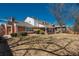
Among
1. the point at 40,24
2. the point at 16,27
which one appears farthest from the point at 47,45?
the point at 16,27

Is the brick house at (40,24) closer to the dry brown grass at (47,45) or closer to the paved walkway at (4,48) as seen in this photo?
the dry brown grass at (47,45)

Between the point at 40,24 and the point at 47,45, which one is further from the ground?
the point at 40,24

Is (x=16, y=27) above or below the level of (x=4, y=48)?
above

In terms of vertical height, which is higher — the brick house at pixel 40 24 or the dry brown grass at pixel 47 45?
the brick house at pixel 40 24

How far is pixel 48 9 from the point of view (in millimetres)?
10000

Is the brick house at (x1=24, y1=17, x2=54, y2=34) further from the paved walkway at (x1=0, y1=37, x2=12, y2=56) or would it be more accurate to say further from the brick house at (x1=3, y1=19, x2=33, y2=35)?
the paved walkway at (x1=0, y1=37, x2=12, y2=56)

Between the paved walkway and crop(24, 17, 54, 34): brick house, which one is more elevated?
crop(24, 17, 54, 34): brick house

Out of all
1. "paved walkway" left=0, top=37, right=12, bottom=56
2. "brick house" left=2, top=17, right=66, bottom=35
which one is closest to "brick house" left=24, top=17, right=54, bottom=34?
"brick house" left=2, top=17, right=66, bottom=35

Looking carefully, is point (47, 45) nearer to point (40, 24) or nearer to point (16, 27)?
point (40, 24)

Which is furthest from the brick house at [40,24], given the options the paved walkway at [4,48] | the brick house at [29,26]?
the paved walkway at [4,48]

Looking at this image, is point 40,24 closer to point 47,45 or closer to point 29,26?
point 29,26

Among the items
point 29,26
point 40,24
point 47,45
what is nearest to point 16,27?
point 29,26

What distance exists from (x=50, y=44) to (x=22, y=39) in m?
0.28

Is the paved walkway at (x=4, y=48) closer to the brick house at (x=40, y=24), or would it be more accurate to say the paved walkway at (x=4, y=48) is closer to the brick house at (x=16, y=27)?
the brick house at (x=16, y=27)
